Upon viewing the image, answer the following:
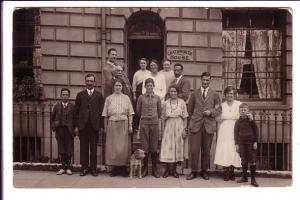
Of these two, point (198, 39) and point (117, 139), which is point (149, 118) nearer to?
point (117, 139)

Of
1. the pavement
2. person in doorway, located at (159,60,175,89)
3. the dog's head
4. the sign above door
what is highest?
the sign above door

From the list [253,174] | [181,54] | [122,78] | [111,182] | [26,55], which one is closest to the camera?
[26,55]

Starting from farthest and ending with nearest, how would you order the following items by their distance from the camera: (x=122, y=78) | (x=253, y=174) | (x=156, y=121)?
(x=156, y=121), (x=122, y=78), (x=253, y=174)

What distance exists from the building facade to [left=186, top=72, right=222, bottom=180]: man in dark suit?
9 cm

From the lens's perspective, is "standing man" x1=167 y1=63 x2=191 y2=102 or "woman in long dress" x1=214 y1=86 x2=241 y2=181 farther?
"standing man" x1=167 y1=63 x2=191 y2=102

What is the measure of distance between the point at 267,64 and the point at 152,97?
42.8 inches

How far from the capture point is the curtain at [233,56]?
14.5 ft

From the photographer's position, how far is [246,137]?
14.2 feet

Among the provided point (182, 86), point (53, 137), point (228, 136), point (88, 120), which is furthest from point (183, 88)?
point (53, 137)

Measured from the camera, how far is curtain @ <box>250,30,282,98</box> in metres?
4.32

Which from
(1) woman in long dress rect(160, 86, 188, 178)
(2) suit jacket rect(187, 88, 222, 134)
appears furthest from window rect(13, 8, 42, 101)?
(2) suit jacket rect(187, 88, 222, 134)

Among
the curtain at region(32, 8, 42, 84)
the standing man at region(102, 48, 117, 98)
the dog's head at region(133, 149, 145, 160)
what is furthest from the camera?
the dog's head at region(133, 149, 145, 160)

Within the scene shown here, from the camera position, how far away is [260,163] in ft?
14.4

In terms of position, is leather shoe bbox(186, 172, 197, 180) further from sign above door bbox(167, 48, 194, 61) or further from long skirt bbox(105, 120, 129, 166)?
sign above door bbox(167, 48, 194, 61)
